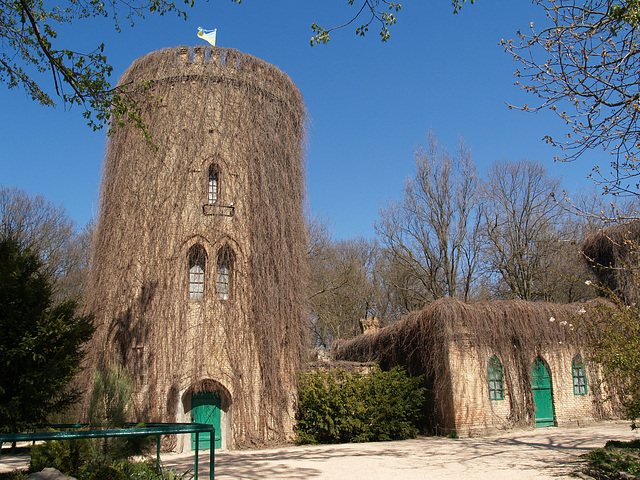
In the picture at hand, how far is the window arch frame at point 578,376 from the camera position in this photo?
55.8 ft

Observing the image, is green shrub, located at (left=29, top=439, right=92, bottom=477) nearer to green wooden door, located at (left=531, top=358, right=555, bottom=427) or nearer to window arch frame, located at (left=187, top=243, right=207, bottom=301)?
window arch frame, located at (left=187, top=243, right=207, bottom=301)

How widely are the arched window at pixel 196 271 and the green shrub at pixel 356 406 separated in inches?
143

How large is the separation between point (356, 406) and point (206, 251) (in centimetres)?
590

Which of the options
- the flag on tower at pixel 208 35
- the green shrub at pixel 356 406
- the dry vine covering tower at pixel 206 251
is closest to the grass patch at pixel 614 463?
the green shrub at pixel 356 406

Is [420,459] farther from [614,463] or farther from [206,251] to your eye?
[206,251]

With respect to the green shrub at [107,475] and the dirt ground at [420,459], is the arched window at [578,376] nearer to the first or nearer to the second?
the dirt ground at [420,459]

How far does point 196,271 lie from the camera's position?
1381cm

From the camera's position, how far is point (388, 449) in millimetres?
12469

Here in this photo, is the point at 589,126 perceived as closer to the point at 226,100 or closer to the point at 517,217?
the point at 226,100

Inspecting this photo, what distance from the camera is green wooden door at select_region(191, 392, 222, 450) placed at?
12.9 metres

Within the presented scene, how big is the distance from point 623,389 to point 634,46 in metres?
5.82

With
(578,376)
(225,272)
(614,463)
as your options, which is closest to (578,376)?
(578,376)

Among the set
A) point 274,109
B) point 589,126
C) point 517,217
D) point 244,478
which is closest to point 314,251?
point 517,217

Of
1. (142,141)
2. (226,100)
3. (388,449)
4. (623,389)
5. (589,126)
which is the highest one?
(226,100)
